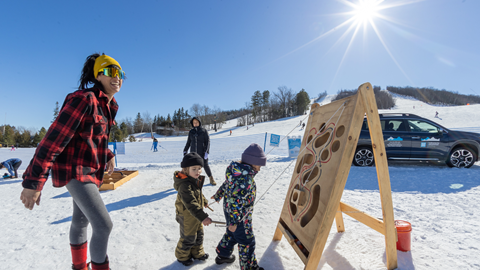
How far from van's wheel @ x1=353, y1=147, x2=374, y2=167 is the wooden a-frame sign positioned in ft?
18.0

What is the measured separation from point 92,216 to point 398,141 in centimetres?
864

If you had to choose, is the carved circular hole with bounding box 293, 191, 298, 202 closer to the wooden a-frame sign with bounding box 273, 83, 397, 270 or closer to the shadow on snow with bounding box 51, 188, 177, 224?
the wooden a-frame sign with bounding box 273, 83, 397, 270

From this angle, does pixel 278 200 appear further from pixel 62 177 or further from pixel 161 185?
pixel 62 177

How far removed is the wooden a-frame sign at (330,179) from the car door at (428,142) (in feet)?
21.0

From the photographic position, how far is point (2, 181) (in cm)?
697

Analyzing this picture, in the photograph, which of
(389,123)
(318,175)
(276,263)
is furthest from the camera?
(389,123)

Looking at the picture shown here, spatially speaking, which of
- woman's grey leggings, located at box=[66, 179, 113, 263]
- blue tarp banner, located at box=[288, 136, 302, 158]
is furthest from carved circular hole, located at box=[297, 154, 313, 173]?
blue tarp banner, located at box=[288, 136, 302, 158]

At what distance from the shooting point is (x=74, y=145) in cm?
155

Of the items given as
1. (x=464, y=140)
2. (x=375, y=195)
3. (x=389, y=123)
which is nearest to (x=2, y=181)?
(x=375, y=195)

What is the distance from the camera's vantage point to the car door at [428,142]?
23.3 feet

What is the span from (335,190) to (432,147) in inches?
301

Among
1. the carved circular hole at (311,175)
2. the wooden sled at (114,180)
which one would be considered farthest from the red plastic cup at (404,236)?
the wooden sled at (114,180)

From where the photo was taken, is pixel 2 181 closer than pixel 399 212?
No

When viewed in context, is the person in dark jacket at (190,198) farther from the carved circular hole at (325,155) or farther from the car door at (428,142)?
the car door at (428,142)
